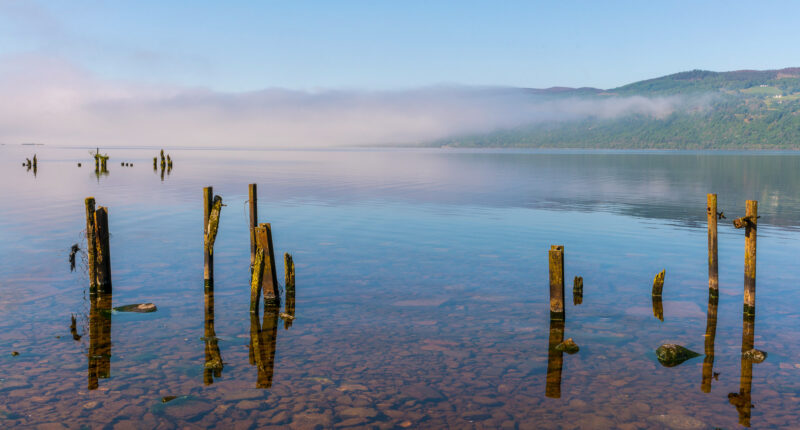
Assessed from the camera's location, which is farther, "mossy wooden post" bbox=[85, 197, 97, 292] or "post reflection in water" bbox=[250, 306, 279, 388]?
"mossy wooden post" bbox=[85, 197, 97, 292]

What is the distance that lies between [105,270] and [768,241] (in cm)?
3234

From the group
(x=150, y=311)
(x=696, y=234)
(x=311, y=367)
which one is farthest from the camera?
(x=696, y=234)

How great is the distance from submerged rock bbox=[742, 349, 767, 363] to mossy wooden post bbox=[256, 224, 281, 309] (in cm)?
1275

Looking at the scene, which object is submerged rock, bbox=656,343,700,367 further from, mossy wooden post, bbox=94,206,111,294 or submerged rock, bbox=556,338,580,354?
mossy wooden post, bbox=94,206,111,294

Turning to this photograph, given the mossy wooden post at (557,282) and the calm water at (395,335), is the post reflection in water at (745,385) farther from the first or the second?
the mossy wooden post at (557,282)

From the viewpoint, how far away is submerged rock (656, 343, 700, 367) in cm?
1463

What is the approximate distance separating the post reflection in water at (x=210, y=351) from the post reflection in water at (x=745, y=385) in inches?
424

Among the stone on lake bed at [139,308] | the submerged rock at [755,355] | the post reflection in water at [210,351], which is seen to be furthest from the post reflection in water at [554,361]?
the stone on lake bed at [139,308]

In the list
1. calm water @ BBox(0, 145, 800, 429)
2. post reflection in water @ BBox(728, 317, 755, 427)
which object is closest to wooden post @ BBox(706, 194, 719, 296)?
calm water @ BBox(0, 145, 800, 429)

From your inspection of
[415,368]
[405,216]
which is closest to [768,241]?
[405,216]

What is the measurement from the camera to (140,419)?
37.6ft

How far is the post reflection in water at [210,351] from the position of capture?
13641 millimetres

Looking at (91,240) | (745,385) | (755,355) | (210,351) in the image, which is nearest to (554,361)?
(745,385)

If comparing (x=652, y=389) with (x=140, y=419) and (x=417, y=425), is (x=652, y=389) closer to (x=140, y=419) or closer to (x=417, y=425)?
(x=417, y=425)
